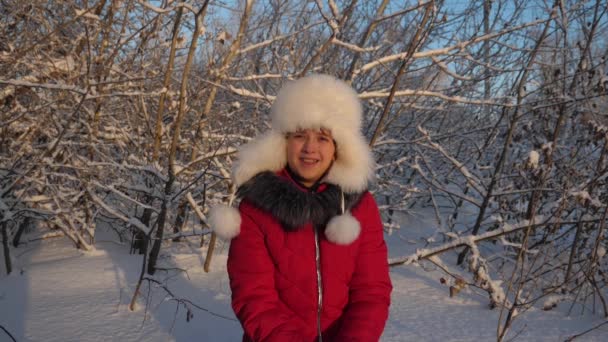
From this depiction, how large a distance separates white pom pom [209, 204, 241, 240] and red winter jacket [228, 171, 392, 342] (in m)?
0.04

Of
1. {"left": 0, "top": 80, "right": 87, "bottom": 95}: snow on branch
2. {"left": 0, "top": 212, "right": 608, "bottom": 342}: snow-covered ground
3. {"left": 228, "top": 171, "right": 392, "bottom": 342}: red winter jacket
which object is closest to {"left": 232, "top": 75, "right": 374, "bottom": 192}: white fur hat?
{"left": 228, "top": 171, "right": 392, "bottom": 342}: red winter jacket

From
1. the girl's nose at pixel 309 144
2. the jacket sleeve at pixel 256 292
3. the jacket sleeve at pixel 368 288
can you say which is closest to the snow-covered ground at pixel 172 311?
the jacket sleeve at pixel 368 288

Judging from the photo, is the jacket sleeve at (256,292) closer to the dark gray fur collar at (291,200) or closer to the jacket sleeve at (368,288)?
the dark gray fur collar at (291,200)

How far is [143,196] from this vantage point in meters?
5.15

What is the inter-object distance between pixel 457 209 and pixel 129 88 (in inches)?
174

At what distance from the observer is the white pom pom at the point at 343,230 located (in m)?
1.51

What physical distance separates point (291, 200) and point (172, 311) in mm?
2151

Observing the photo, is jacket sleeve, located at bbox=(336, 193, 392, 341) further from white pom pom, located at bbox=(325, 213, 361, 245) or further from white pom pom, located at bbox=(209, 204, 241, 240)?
white pom pom, located at bbox=(209, 204, 241, 240)

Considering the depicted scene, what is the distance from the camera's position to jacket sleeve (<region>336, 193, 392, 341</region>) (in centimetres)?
157

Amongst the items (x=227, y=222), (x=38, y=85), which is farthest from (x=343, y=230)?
(x=38, y=85)

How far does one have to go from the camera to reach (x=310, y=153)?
5.57 ft

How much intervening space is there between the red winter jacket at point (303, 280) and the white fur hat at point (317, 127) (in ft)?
0.33

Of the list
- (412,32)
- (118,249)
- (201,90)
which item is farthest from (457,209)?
(118,249)

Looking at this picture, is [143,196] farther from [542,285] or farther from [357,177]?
[542,285]
